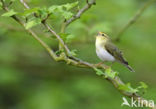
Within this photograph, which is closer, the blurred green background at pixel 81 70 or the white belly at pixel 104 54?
the white belly at pixel 104 54

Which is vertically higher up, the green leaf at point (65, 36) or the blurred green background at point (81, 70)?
the blurred green background at point (81, 70)

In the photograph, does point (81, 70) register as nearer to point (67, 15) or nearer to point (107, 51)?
point (107, 51)

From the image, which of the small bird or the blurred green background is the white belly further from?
the blurred green background

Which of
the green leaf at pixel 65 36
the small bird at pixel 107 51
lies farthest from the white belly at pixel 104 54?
the green leaf at pixel 65 36

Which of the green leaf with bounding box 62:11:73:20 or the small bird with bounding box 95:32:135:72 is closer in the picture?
the green leaf with bounding box 62:11:73:20

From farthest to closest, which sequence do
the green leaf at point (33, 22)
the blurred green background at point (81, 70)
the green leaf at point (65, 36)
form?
1. the blurred green background at point (81, 70)
2. the green leaf at point (65, 36)
3. the green leaf at point (33, 22)

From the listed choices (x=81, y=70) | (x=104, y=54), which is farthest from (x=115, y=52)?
(x=81, y=70)

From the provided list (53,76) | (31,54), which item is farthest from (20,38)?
(53,76)

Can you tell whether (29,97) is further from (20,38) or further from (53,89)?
(20,38)

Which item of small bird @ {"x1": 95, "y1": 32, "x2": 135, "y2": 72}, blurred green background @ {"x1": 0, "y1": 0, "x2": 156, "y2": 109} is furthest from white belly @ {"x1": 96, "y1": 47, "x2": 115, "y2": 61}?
blurred green background @ {"x1": 0, "y1": 0, "x2": 156, "y2": 109}

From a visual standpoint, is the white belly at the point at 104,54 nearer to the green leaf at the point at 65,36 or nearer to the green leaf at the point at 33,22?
the green leaf at the point at 65,36

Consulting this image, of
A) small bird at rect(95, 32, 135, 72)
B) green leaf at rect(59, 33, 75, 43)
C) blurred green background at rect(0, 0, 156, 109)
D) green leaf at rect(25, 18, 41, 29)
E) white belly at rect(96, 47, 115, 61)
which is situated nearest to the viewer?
green leaf at rect(25, 18, 41, 29)

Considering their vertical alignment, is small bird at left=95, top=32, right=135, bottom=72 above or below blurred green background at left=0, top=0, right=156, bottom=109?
below

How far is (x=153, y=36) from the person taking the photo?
9172 mm
